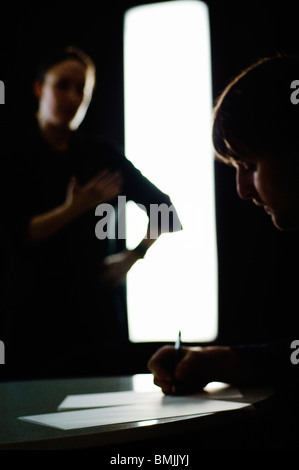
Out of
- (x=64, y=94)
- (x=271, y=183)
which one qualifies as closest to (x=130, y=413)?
(x=271, y=183)

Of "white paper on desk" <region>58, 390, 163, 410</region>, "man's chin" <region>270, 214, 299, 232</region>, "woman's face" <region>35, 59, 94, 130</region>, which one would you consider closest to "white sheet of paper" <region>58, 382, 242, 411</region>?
"white paper on desk" <region>58, 390, 163, 410</region>

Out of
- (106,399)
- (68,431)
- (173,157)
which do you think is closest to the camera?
(68,431)

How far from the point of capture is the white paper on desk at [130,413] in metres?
0.75

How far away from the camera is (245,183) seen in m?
1.20

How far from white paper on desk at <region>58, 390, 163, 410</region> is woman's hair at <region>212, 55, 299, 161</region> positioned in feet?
1.72

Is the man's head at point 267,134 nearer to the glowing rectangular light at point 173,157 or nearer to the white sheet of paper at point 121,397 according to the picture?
the white sheet of paper at point 121,397

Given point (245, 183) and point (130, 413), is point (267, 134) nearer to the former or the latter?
point (245, 183)

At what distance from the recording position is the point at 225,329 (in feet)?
8.58

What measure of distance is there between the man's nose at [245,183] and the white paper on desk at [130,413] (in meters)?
0.46

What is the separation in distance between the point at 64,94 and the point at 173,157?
0.83 metres

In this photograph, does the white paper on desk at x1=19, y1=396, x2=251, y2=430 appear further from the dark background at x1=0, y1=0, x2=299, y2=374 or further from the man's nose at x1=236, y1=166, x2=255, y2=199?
the dark background at x1=0, y1=0, x2=299, y2=374

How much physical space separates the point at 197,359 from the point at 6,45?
2.38 meters

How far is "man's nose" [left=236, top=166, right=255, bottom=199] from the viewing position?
1.19 metres

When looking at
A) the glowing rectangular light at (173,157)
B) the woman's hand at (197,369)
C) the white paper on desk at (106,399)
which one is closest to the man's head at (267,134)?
the woman's hand at (197,369)
